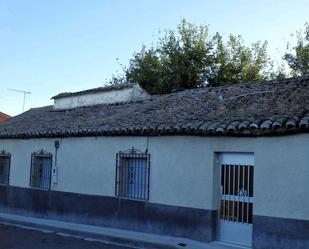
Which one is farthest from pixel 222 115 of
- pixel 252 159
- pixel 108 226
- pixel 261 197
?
pixel 108 226

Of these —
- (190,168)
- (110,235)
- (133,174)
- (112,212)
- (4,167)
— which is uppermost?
(190,168)

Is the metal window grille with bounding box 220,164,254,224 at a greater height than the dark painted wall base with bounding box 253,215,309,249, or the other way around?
the metal window grille with bounding box 220,164,254,224

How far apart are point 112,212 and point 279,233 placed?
16.3 feet

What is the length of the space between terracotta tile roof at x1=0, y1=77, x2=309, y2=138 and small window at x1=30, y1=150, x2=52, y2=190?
29.2 inches

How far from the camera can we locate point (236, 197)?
10031 millimetres

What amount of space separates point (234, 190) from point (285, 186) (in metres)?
1.37

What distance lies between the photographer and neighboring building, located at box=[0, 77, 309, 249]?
29.7 ft

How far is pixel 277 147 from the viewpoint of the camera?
9.13 metres

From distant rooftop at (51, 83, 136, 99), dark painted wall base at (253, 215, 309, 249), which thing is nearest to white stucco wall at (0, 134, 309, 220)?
dark painted wall base at (253, 215, 309, 249)

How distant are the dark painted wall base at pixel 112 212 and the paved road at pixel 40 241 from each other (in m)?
1.25

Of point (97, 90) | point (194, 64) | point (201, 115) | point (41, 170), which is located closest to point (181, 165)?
point (201, 115)

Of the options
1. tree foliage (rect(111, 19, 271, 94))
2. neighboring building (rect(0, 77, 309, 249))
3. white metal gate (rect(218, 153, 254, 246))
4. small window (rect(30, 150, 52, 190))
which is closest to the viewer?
neighboring building (rect(0, 77, 309, 249))

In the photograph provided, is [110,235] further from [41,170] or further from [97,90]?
[97,90]

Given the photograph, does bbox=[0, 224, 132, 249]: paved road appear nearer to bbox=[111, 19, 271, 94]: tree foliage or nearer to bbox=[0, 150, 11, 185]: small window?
bbox=[0, 150, 11, 185]: small window
